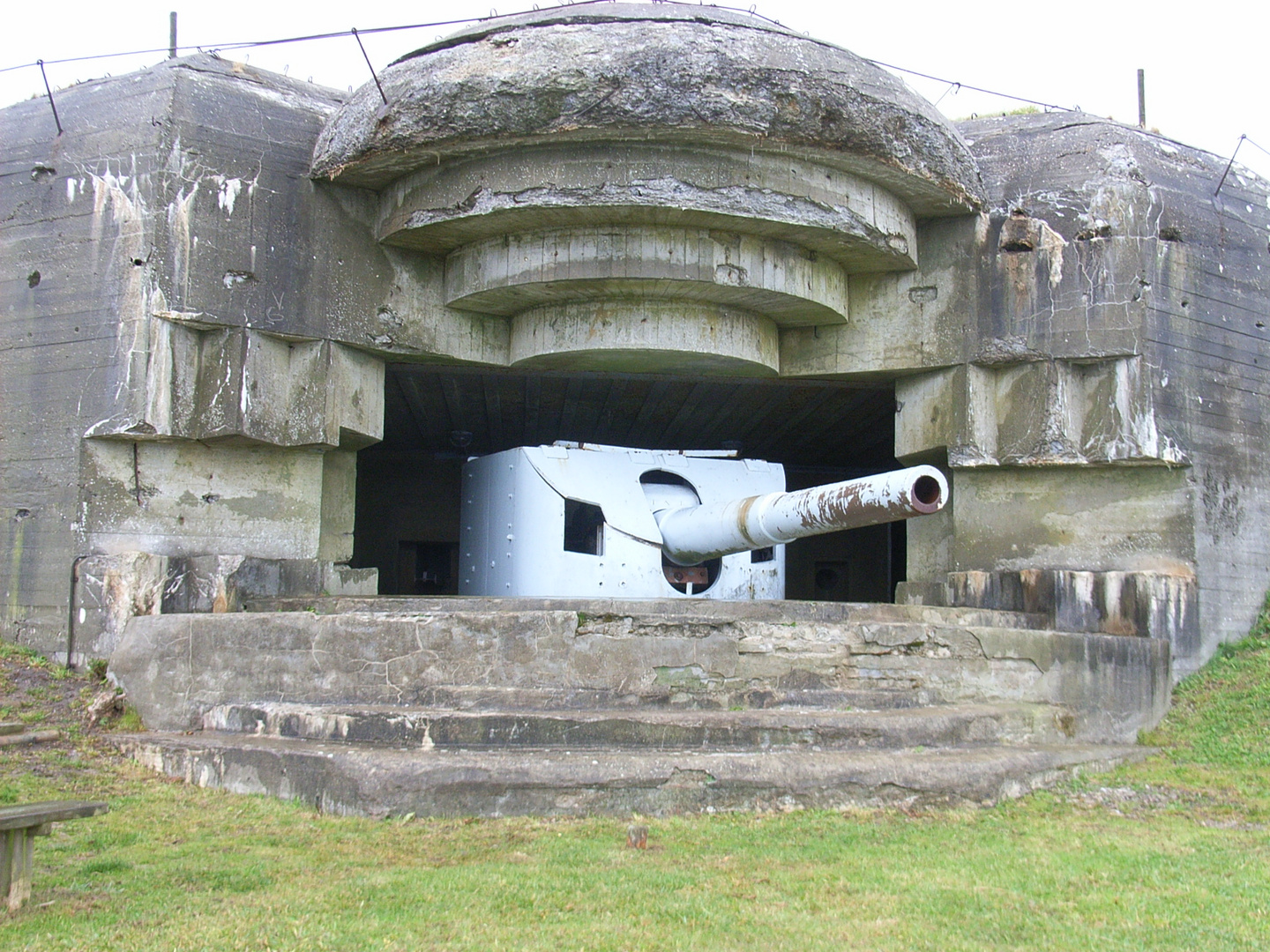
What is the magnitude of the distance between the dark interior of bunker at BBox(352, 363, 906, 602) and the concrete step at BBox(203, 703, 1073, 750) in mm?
3682

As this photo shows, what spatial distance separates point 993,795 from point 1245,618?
3.62 metres

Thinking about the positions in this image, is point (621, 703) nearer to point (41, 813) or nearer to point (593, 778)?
point (593, 778)

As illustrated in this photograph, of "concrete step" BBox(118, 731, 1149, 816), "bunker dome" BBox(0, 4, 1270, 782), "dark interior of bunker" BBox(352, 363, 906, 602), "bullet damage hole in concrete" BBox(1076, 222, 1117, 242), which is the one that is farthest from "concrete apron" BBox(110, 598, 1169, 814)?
"dark interior of bunker" BBox(352, 363, 906, 602)

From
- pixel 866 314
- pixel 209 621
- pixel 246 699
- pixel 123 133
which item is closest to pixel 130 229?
pixel 123 133

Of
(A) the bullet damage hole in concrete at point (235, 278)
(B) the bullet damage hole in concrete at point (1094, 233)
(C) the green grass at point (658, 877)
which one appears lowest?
(C) the green grass at point (658, 877)

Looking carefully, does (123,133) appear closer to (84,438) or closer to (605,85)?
(84,438)

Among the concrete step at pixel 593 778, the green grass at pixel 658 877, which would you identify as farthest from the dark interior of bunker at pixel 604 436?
the green grass at pixel 658 877

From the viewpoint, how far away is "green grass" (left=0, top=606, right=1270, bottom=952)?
11.8 ft

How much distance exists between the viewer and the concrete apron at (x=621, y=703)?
5309 millimetres

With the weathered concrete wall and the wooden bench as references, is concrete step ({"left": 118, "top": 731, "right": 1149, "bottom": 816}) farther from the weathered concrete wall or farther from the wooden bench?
the weathered concrete wall

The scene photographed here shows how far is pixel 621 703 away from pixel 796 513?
5.23ft

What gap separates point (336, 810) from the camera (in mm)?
5227

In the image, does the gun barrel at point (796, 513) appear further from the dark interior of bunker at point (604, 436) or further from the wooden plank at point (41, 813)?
the wooden plank at point (41, 813)

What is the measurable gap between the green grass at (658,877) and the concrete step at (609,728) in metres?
0.49
